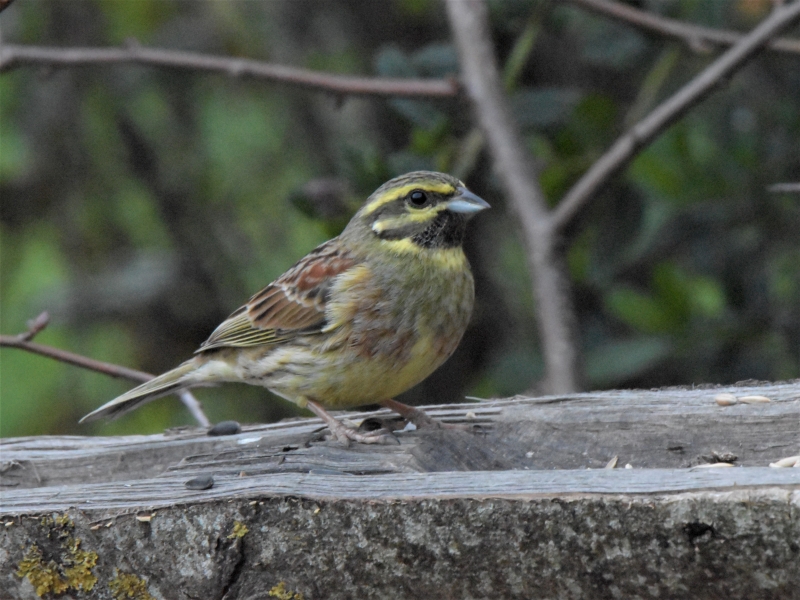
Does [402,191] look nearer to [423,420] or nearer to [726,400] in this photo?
[423,420]

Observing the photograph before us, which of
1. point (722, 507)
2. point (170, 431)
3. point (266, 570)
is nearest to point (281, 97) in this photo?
point (170, 431)

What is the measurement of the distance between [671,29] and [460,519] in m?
2.87

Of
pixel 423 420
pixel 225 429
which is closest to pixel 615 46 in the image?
pixel 423 420

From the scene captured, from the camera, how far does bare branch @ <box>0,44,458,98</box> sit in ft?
13.8

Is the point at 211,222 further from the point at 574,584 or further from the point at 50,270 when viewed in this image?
the point at 574,584

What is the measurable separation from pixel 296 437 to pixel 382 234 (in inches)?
35.8

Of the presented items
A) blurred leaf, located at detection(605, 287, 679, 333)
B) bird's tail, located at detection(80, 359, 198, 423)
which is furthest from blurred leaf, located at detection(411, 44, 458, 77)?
bird's tail, located at detection(80, 359, 198, 423)

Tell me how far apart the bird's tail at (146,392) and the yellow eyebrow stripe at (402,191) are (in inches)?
33.9

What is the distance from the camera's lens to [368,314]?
3.58 meters

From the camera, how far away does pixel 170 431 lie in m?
3.41

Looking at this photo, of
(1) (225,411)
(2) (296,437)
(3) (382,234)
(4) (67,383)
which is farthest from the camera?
(4) (67,383)

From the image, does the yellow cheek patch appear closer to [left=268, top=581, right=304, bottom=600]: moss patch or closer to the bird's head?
the bird's head

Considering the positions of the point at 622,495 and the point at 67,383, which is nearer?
the point at 622,495

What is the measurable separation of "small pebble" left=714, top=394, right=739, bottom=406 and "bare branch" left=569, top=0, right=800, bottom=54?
179 cm
